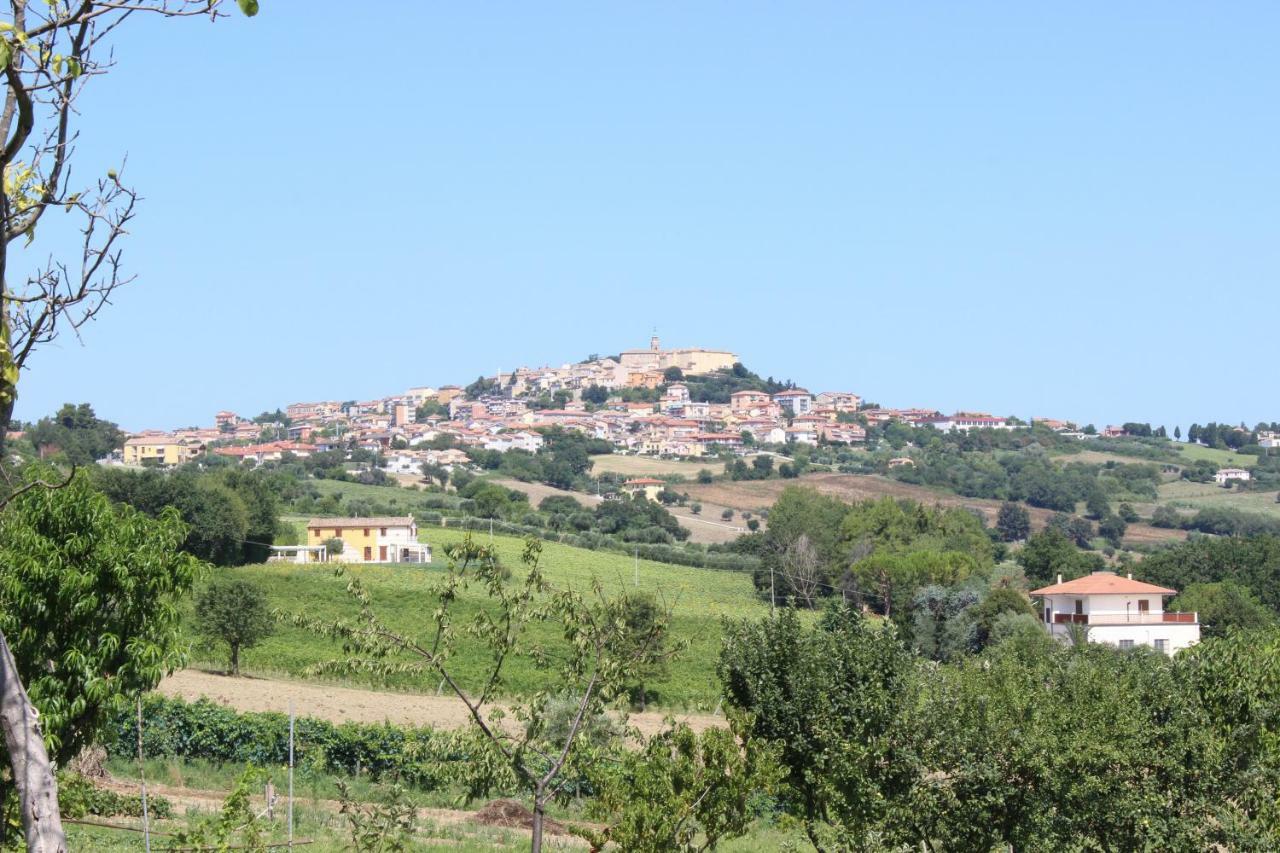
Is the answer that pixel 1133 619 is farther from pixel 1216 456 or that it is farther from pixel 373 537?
pixel 1216 456

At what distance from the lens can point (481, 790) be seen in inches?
429

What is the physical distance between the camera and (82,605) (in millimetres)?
11016

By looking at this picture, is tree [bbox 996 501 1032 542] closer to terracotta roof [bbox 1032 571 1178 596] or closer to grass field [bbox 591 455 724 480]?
grass field [bbox 591 455 724 480]

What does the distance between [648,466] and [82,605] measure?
5496 inches

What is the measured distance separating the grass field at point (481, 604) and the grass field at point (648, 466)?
237 feet

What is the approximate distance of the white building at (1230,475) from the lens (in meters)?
149

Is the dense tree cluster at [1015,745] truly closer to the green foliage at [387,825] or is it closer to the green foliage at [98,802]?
the green foliage at [387,825]

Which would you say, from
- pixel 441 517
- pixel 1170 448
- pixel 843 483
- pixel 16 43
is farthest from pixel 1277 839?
pixel 1170 448

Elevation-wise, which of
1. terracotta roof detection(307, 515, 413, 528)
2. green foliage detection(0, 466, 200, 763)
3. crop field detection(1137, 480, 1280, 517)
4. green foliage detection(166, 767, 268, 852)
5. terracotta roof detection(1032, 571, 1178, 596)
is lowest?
terracotta roof detection(1032, 571, 1178, 596)

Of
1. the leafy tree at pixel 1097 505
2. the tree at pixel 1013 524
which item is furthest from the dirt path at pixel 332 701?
the leafy tree at pixel 1097 505

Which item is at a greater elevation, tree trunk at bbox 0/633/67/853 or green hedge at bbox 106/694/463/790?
tree trunk at bbox 0/633/67/853

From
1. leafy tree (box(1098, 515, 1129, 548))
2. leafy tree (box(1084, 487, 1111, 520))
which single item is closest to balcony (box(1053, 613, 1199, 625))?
leafy tree (box(1098, 515, 1129, 548))

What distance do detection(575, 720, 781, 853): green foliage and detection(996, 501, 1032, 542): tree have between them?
10177 cm

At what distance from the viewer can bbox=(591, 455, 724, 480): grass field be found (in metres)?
144
